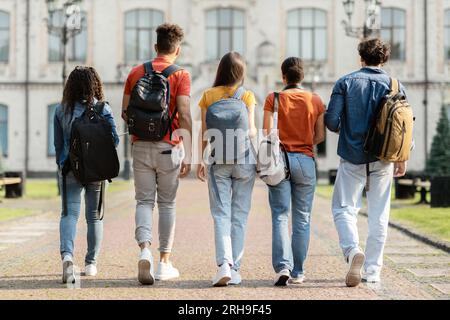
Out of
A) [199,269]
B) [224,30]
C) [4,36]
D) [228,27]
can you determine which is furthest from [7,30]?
[199,269]

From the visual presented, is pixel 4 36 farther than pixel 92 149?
Yes

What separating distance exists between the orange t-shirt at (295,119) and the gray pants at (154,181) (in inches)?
36.3

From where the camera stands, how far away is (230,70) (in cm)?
718

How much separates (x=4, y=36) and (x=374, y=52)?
33.1m

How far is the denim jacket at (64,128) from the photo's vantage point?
24.4 ft

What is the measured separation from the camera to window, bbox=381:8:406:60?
3753cm

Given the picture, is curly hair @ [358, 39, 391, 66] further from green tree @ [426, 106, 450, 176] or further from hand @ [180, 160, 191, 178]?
Result: green tree @ [426, 106, 450, 176]

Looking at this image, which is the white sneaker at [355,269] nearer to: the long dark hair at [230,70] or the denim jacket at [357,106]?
the denim jacket at [357,106]

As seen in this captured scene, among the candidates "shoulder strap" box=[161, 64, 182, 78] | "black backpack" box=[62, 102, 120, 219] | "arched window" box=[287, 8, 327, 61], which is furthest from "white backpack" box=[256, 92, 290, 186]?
"arched window" box=[287, 8, 327, 61]

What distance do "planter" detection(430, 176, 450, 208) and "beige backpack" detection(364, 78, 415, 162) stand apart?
30.8 feet

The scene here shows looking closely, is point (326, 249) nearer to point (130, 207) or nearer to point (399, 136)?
point (399, 136)

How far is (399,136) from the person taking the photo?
7.12 m

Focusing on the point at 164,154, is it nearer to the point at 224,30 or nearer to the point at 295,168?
the point at 295,168

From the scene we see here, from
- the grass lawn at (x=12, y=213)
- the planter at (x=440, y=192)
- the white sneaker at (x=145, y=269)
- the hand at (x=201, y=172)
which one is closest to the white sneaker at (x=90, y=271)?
the white sneaker at (x=145, y=269)
